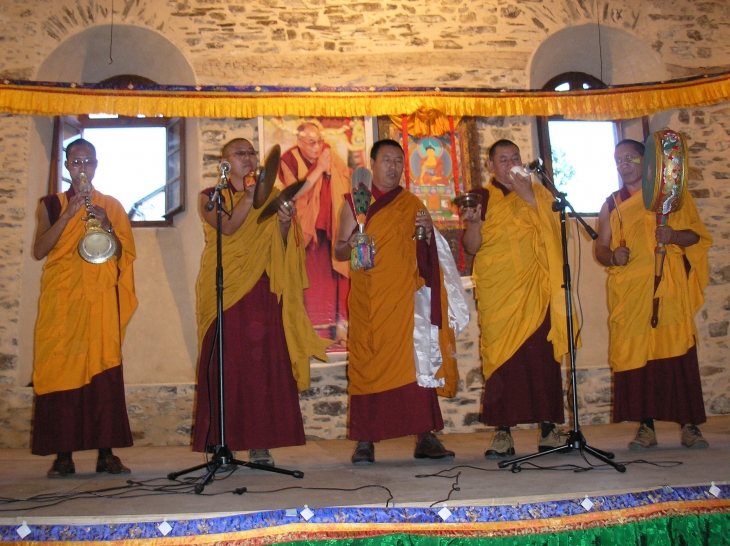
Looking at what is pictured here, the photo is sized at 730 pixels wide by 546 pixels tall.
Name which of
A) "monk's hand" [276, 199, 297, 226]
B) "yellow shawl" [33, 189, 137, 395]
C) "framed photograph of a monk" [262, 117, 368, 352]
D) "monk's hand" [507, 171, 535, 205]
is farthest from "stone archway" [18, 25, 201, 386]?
"monk's hand" [507, 171, 535, 205]

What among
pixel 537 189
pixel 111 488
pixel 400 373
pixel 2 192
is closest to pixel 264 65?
pixel 2 192

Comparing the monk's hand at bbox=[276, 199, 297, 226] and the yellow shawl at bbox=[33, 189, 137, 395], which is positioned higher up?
the monk's hand at bbox=[276, 199, 297, 226]

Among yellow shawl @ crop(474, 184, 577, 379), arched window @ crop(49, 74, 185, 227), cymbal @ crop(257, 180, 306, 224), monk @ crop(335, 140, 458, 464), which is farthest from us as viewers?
arched window @ crop(49, 74, 185, 227)

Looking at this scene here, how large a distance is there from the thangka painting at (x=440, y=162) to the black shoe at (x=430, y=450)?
2.50 metres

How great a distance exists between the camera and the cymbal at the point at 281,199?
3379 mm

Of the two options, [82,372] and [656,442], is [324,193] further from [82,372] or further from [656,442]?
[656,442]

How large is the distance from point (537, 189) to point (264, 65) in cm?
335

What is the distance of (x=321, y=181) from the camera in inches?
241

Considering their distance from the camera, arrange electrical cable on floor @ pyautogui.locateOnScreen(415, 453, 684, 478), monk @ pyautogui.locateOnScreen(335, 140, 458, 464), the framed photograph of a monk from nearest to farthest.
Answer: electrical cable on floor @ pyautogui.locateOnScreen(415, 453, 684, 478) → monk @ pyautogui.locateOnScreen(335, 140, 458, 464) → the framed photograph of a monk

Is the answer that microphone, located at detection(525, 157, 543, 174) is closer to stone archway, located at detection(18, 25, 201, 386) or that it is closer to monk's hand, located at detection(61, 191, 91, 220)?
monk's hand, located at detection(61, 191, 91, 220)

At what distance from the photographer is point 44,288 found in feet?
12.6

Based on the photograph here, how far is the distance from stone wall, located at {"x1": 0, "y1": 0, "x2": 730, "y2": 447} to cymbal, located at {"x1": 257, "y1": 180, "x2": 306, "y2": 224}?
101 inches

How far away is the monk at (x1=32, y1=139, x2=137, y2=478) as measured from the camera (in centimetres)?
369

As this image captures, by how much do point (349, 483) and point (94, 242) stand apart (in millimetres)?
1940
